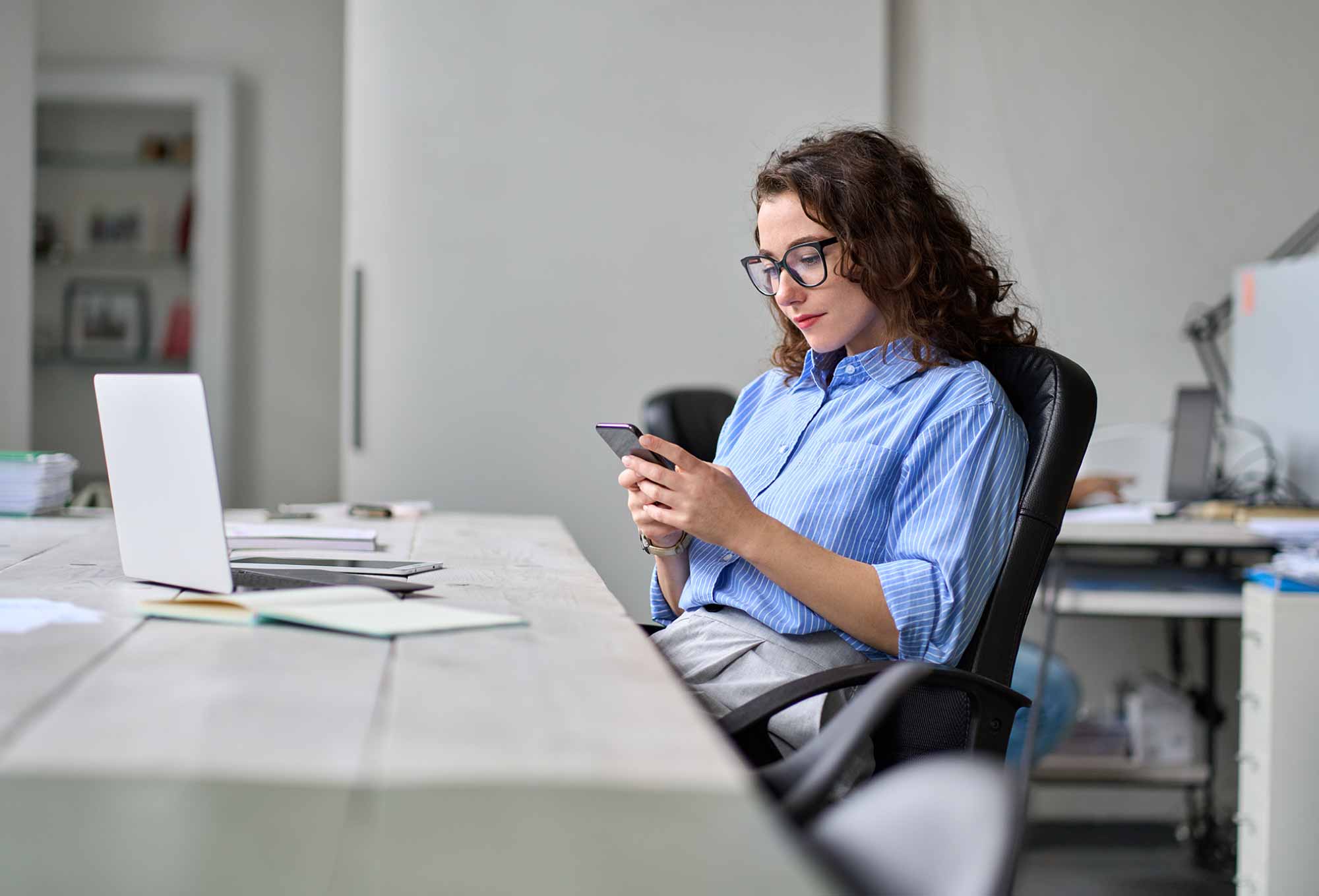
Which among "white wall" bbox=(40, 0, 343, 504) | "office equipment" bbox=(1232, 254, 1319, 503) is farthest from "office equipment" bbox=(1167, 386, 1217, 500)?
"white wall" bbox=(40, 0, 343, 504)

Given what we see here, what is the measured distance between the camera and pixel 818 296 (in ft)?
4.94

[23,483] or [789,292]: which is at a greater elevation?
[789,292]

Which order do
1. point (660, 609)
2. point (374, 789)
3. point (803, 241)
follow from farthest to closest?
point (660, 609)
point (803, 241)
point (374, 789)

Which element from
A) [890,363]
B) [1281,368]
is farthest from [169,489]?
[1281,368]

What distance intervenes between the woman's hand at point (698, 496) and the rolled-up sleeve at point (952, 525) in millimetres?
166

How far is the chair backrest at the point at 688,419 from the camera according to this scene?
2.60 m

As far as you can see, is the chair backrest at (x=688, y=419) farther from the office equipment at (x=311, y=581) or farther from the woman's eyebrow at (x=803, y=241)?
the office equipment at (x=311, y=581)

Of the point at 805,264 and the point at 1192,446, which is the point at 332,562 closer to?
the point at 805,264

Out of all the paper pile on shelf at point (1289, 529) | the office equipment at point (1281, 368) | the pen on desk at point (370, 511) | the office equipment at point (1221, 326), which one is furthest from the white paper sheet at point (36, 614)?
the office equipment at point (1221, 326)

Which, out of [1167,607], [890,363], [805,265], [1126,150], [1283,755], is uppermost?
[1126,150]

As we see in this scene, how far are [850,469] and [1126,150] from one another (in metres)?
2.57

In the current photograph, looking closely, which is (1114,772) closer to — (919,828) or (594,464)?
(594,464)

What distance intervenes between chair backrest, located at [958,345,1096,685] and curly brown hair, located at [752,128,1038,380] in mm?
147

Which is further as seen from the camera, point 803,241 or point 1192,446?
point 1192,446
